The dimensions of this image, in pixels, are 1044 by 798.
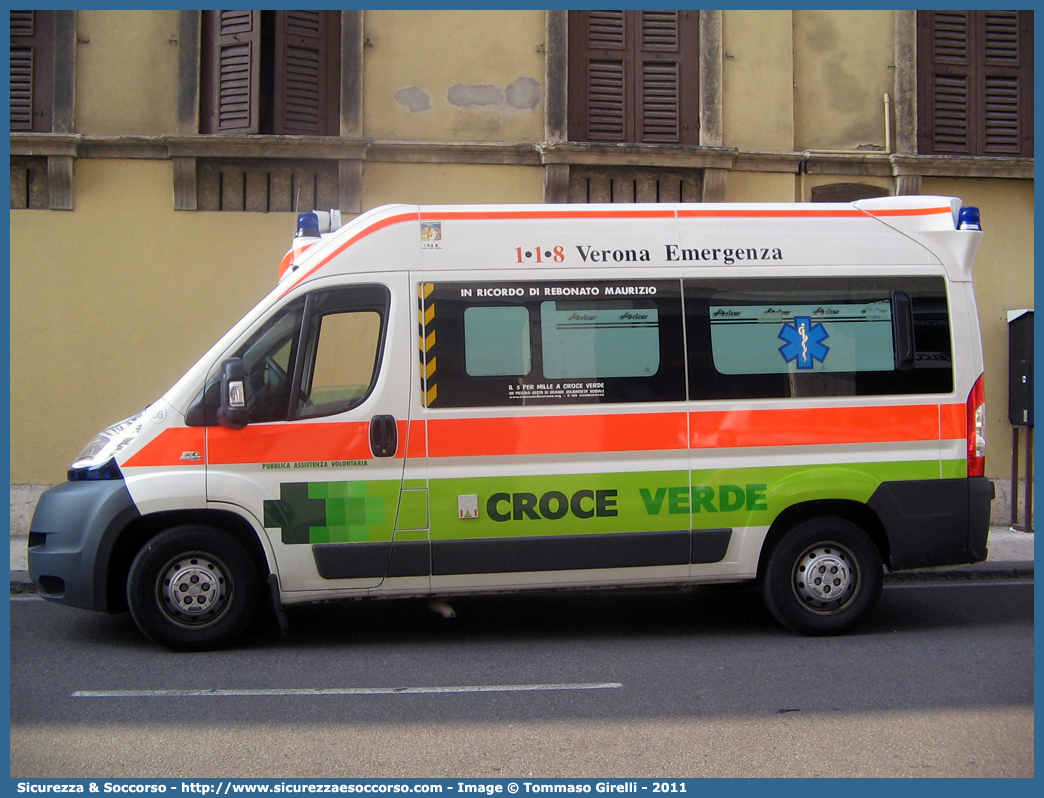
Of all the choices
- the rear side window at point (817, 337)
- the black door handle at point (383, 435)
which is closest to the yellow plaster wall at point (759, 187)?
the rear side window at point (817, 337)

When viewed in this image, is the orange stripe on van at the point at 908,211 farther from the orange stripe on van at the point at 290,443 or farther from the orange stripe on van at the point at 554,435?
the orange stripe on van at the point at 290,443

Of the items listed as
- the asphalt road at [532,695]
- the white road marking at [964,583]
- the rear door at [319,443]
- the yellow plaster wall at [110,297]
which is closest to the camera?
the asphalt road at [532,695]

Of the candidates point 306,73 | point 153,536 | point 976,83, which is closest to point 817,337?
point 153,536

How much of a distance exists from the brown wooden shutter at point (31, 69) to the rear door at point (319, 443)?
632 cm

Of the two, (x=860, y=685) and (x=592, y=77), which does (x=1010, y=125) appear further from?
(x=860, y=685)

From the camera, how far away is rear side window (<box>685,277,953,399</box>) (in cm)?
627

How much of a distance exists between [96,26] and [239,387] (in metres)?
6.75

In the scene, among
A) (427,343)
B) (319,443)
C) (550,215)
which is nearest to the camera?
(319,443)

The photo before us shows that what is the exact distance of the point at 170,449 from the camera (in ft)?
19.3

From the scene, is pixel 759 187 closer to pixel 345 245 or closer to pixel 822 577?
pixel 822 577

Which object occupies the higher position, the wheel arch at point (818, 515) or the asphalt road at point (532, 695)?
the wheel arch at point (818, 515)

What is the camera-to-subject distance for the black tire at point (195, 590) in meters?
5.88

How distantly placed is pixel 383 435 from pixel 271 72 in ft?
21.5

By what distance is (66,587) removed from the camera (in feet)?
19.3
